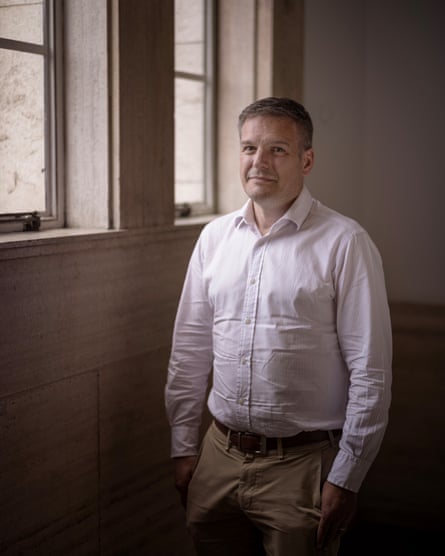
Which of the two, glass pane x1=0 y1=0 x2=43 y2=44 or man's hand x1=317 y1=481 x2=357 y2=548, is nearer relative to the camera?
man's hand x1=317 y1=481 x2=357 y2=548

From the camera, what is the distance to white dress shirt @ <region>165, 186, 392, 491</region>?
2.17 metres

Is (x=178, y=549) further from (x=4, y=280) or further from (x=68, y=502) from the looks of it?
(x=4, y=280)

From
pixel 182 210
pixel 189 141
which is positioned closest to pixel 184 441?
pixel 182 210

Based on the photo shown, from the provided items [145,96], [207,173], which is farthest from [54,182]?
[207,173]

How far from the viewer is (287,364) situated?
7.29 feet

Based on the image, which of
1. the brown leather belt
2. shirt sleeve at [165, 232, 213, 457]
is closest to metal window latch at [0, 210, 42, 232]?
shirt sleeve at [165, 232, 213, 457]

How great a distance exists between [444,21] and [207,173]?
1.35 metres

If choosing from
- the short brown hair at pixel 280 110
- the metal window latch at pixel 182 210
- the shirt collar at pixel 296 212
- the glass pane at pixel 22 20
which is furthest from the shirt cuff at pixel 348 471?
the glass pane at pixel 22 20

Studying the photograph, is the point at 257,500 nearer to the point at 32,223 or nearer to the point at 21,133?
the point at 32,223

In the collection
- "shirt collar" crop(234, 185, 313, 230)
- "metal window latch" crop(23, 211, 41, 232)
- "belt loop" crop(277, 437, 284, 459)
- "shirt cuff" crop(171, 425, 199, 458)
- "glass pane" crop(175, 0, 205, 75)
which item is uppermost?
"glass pane" crop(175, 0, 205, 75)

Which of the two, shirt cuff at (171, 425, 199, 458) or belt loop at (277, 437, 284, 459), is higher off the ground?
belt loop at (277, 437, 284, 459)

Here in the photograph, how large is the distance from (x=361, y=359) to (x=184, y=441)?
2.24ft

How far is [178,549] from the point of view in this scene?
120 inches

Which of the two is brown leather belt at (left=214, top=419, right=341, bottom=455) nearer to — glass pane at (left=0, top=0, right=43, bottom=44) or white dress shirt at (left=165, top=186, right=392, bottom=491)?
white dress shirt at (left=165, top=186, right=392, bottom=491)
